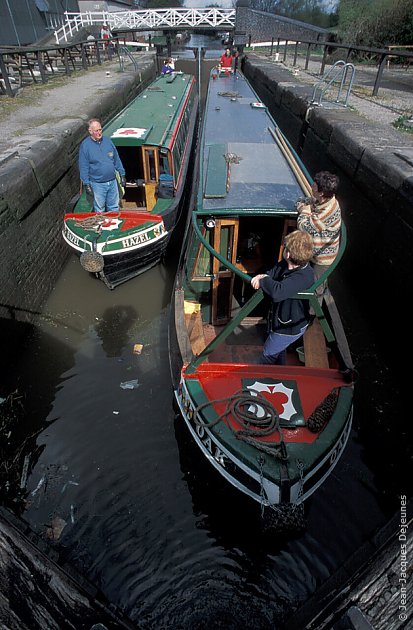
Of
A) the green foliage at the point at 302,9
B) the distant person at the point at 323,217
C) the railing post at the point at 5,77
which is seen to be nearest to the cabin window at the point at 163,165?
the distant person at the point at 323,217

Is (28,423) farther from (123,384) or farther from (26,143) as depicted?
(26,143)

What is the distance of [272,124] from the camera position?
705cm

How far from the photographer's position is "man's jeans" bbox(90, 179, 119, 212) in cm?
667

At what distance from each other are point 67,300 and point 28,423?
2.64 metres

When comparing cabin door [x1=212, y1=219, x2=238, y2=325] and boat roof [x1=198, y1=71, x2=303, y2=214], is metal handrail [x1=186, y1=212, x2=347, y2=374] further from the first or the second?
boat roof [x1=198, y1=71, x2=303, y2=214]

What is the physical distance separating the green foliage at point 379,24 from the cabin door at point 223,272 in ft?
69.2

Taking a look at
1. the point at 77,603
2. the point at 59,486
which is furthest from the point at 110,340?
the point at 77,603

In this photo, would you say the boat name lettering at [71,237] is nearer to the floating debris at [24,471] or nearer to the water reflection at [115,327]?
the water reflection at [115,327]

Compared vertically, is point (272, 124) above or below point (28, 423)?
above

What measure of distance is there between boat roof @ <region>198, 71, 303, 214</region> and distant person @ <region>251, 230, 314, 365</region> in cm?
114

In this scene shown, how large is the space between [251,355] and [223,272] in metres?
1.09

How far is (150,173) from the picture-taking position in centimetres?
754

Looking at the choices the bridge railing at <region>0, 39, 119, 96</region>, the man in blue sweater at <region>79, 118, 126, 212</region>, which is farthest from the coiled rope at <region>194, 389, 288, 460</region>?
the bridge railing at <region>0, 39, 119, 96</region>

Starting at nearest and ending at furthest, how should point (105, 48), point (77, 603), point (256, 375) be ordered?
point (77, 603) < point (256, 375) < point (105, 48)
